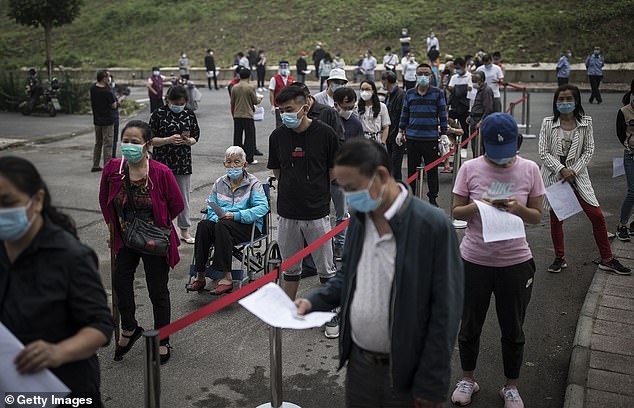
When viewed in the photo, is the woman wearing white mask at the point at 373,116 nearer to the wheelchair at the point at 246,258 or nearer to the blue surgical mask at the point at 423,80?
the blue surgical mask at the point at 423,80

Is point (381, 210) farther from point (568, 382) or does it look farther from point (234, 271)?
point (234, 271)

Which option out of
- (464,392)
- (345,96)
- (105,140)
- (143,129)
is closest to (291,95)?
(143,129)

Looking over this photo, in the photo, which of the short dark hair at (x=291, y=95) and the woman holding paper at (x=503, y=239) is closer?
the woman holding paper at (x=503, y=239)

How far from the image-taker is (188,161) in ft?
27.8

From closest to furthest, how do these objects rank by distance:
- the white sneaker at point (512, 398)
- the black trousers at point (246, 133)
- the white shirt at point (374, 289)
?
the white shirt at point (374, 289) < the white sneaker at point (512, 398) < the black trousers at point (246, 133)

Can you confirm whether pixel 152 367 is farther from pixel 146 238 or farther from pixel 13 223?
pixel 146 238

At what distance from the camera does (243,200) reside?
703 cm

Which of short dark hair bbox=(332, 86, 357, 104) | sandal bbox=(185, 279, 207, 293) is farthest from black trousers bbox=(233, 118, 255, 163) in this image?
sandal bbox=(185, 279, 207, 293)

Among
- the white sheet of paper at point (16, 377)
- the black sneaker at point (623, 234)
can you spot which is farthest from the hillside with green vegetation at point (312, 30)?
the white sheet of paper at point (16, 377)

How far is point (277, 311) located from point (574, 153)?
14.6 ft

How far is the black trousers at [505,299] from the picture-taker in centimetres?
450

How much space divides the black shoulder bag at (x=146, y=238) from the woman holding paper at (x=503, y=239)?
221cm

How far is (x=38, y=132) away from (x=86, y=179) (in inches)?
275

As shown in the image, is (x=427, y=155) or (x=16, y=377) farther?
(x=427, y=155)
